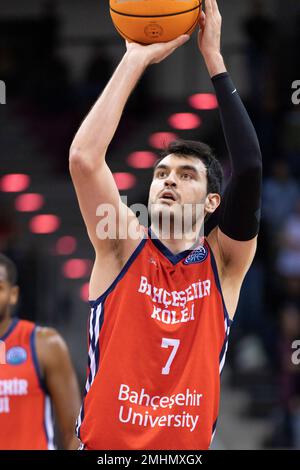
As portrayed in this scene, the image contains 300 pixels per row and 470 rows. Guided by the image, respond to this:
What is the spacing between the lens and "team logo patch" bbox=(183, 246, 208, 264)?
408cm

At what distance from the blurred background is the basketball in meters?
5.98

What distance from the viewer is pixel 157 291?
12.9 ft

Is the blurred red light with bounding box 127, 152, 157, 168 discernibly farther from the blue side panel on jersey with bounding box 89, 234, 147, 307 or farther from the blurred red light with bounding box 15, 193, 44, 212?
the blue side panel on jersey with bounding box 89, 234, 147, 307

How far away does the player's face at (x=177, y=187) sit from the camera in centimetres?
402

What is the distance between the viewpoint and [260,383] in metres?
10.4

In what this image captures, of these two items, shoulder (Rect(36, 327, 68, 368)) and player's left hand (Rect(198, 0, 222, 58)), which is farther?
shoulder (Rect(36, 327, 68, 368))

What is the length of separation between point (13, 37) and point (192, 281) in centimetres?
870

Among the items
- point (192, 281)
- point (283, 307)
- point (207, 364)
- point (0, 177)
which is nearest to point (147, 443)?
point (207, 364)

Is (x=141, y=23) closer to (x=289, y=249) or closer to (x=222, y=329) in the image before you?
(x=222, y=329)

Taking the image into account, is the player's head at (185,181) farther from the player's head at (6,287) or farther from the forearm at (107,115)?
the player's head at (6,287)

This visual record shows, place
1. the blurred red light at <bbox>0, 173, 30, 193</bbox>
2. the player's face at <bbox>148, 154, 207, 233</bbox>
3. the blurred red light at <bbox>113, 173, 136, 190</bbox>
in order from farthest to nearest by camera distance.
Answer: the blurred red light at <bbox>113, 173, 136, 190</bbox> < the blurred red light at <bbox>0, 173, 30, 193</bbox> < the player's face at <bbox>148, 154, 207, 233</bbox>

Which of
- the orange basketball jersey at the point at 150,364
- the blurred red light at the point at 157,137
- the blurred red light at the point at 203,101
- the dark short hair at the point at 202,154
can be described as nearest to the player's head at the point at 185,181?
the dark short hair at the point at 202,154

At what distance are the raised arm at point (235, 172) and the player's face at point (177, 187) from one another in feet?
0.41

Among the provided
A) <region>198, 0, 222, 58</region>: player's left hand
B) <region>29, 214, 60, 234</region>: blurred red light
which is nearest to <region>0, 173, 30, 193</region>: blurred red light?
<region>29, 214, 60, 234</region>: blurred red light
